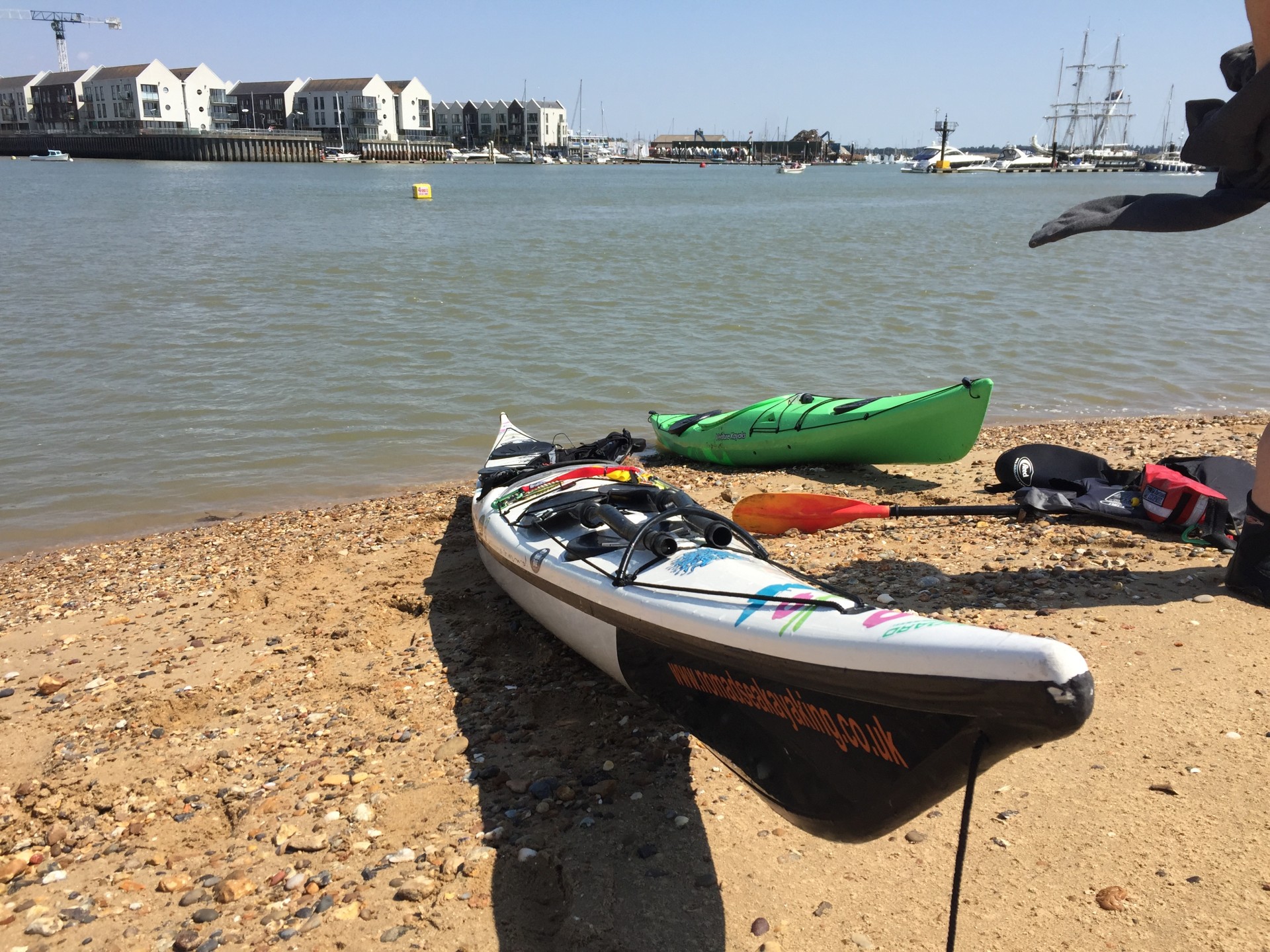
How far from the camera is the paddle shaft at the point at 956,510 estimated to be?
5.77 meters

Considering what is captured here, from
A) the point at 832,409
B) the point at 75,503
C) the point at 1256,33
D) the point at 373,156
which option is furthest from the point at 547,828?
the point at 373,156

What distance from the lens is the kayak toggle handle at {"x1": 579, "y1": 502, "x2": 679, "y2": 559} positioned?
372 cm

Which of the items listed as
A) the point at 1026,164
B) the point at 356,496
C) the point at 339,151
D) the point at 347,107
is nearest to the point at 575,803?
the point at 356,496

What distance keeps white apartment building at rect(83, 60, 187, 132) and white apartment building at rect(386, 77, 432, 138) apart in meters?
24.5

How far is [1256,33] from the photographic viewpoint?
3.87 m

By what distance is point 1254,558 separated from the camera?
14.0 feet

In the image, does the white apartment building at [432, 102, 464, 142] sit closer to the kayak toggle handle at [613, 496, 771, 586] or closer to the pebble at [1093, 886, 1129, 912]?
the kayak toggle handle at [613, 496, 771, 586]

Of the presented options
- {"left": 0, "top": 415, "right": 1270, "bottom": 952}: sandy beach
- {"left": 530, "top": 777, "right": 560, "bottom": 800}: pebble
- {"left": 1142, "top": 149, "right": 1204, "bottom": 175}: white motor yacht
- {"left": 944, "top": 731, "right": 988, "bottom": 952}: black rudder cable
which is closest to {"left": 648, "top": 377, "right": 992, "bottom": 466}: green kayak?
{"left": 0, "top": 415, "right": 1270, "bottom": 952}: sandy beach

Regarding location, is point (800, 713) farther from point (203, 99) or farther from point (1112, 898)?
point (203, 99)

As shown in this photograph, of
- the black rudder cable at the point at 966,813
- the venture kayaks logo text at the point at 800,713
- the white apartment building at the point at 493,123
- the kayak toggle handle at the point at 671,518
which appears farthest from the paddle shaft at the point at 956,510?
the white apartment building at the point at 493,123

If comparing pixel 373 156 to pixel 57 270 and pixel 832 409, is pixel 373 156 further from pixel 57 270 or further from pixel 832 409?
pixel 832 409

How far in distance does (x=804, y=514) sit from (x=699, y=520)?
6.86 ft

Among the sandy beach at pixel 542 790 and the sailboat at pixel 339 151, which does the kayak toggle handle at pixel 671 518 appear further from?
the sailboat at pixel 339 151

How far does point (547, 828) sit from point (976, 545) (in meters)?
3.34
